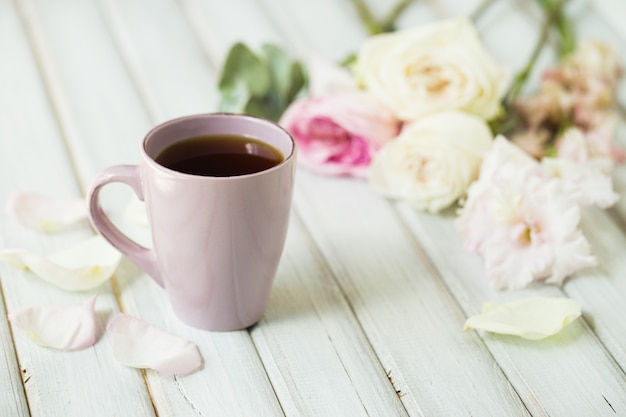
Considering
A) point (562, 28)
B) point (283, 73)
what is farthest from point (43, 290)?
point (562, 28)

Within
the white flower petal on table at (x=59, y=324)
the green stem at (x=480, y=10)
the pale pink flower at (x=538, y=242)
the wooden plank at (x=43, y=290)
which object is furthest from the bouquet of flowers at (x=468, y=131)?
the white flower petal on table at (x=59, y=324)

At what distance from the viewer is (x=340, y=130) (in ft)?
3.15

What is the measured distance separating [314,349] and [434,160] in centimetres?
29

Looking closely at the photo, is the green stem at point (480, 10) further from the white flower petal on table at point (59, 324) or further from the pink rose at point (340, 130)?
the white flower petal on table at point (59, 324)

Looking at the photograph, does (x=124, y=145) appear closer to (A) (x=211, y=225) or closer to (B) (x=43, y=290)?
(B) (x=43, y=290)

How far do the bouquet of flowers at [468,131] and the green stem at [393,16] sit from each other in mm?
169

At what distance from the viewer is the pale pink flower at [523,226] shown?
0.76 metres

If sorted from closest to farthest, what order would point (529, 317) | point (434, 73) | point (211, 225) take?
point (211, 225)
point (529, 317)
point (434, 73)

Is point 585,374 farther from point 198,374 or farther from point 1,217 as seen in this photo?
point 1,217

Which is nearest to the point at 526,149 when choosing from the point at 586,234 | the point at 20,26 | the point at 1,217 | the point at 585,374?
the point at 586,234

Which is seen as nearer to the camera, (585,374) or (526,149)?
(585,374)

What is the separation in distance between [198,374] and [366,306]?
173 millimetres

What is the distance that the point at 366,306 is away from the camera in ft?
2.42

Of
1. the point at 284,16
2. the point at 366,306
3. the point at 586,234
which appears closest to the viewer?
the point at 366,306
